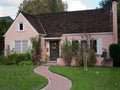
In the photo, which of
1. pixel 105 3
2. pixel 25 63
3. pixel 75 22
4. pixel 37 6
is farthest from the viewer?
pixel 37 6

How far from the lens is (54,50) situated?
115ft

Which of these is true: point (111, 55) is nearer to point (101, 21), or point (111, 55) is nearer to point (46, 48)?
point (101, 21)

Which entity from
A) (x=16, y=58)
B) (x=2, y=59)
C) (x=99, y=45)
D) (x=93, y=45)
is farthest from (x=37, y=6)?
(x=93, y=45)

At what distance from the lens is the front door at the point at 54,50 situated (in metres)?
34.9

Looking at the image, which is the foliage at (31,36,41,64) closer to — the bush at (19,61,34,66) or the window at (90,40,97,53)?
the bush at (19,61,34,66)

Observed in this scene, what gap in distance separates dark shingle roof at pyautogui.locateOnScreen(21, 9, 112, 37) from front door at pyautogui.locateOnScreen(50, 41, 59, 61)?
1233 mm

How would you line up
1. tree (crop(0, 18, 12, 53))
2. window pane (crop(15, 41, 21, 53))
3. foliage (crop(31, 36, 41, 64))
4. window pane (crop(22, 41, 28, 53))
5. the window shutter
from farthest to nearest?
tree (crop(0, 18, 12, 53)), window pane (crop(15, 41, 21, 53)), window pane (crop(22, 41, 28, 53)), foliage (crop(31, 36, 41, 64)), the window shutter

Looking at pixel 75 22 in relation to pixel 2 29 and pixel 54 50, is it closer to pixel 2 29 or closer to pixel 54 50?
pixel 54 50

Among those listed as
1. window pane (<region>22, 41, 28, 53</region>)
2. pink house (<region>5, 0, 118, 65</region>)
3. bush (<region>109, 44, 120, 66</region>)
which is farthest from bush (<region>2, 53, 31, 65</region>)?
bush (<region>109, 44, 120, 66</region>)

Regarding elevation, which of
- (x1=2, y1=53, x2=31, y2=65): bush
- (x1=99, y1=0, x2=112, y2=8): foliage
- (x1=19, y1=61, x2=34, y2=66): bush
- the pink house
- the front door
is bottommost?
(x1=19, y1=61, x2=34, y2=66): bush

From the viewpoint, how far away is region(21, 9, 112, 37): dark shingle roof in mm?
32297

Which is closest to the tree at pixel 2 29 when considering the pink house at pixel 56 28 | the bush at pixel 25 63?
the pink house at pixel 56 28

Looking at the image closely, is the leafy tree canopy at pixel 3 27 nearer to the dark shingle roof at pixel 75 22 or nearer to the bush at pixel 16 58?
the dark shingle roof at pixel 75 22

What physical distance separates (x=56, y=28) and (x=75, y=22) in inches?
95.4
